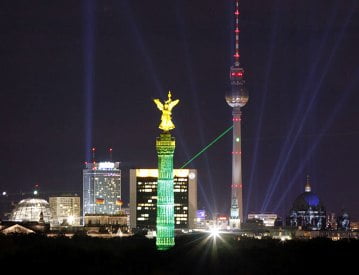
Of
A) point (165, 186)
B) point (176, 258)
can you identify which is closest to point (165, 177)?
point (165, 186)

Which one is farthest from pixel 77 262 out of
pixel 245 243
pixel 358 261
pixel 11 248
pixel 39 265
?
pixel 245 243

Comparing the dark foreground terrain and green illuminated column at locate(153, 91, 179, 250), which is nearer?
the dark foreground terrain

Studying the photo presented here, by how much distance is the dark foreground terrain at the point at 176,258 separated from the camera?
13888 centimetres

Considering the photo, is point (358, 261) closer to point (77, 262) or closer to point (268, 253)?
point (268, 253)

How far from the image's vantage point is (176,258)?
153m

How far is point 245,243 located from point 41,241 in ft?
105

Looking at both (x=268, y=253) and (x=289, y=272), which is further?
(x=268, y=253)

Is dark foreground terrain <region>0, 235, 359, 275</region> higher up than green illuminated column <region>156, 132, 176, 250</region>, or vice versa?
green illuminated column <region>156, 132, 176, 250</region>

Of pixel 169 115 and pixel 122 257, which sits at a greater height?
pixel 169 115

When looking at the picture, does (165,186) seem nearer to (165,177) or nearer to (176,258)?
(165,177)

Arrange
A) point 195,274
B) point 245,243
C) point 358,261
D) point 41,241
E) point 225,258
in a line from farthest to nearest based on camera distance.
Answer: point 245,243
point 41,241
point 225,258
point 358,261
point 195,274

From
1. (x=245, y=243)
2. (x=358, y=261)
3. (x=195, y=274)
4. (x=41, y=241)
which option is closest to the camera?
(x=195, y=274)

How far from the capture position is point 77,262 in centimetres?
14488

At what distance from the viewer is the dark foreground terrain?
139 meters
